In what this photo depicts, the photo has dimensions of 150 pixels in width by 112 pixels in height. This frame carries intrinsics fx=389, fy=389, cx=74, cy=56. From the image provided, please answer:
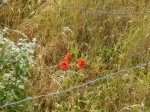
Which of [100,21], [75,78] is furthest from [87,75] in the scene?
[100,21]

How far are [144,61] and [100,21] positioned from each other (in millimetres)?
541

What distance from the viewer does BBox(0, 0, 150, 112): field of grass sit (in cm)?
263

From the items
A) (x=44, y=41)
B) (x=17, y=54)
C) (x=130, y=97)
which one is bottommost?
(x=130, y=97)

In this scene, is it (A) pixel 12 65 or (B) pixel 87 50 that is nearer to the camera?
(A) pixel 12 65

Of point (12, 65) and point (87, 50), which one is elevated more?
point (12, 65)

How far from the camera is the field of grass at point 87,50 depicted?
263 cm

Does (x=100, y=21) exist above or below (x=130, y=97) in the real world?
above

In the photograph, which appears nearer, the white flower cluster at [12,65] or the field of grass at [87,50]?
the white flower cluster at [12,65]

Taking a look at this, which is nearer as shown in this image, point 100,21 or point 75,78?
point 75,78

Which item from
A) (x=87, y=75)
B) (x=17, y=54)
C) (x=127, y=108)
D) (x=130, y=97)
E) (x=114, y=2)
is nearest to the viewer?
(x=17, y=54)

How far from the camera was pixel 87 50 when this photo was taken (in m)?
3.07

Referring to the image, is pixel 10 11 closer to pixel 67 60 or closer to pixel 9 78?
pixel 67 60

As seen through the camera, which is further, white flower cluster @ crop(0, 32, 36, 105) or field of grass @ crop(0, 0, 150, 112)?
field of grass @ crop(0, 0, 150, 112)

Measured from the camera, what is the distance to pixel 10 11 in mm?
3375
